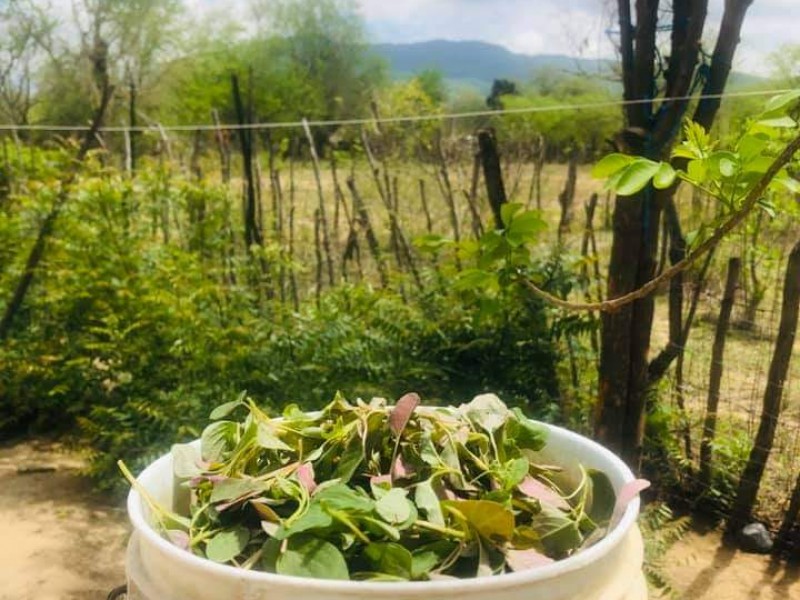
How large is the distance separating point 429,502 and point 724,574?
2.56 metres

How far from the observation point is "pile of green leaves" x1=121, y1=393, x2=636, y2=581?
0.82 m

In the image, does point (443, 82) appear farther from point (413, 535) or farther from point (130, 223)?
point (413, 535)

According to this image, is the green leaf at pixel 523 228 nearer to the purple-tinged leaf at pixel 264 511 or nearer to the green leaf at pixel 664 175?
the green leaf at pixel 664 175

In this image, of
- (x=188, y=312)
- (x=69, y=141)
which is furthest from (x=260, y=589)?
(x=69, y=141)

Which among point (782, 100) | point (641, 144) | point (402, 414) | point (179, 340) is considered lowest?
point (179, 340)

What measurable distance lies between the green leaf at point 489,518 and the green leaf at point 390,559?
8cm

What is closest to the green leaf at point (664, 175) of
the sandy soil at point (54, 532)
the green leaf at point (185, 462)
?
the green leaf at point (185, 462)

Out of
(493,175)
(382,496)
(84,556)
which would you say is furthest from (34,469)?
(382,496)

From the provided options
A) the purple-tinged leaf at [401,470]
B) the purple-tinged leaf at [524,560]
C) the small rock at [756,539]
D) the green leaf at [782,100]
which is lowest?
the small rock at [756,539]

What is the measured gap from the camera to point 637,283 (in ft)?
9.02

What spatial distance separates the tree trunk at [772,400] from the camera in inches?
117

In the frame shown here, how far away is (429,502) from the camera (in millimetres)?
862

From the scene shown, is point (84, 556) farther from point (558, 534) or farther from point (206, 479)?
point (558, 534)

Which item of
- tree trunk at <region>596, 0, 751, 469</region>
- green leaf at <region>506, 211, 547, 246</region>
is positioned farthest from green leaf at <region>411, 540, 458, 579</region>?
tree trunk at <region>596, 0, 751, 469</region>
